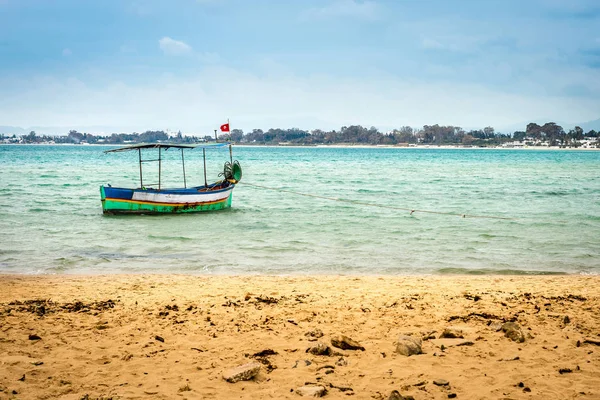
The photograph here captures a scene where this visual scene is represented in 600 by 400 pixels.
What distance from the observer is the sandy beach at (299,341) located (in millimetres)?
4754

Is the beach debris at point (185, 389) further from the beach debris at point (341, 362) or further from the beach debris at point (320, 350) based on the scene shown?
the beach debris at point (341, 362)

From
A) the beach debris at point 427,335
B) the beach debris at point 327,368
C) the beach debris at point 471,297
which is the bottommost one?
the beach debris at point 471,297

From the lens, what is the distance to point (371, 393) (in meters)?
4.64

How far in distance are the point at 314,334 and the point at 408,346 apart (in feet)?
3.94

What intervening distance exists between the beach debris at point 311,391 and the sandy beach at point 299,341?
0.02 meters

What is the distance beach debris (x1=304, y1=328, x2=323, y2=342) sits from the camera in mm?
5988

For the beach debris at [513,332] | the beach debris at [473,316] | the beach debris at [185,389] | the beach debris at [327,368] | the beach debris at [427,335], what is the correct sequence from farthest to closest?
the beach debris at [473,316] → the beach debris at [427,335] → the beach debris at [513,332] → the beach debris at [327,368] → the beach debris at [185,389]

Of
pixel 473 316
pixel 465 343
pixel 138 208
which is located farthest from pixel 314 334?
pixel 138 208

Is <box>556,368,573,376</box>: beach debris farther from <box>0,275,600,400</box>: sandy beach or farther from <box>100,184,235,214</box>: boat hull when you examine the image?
<box>100,184,235,214</box>: boat hull

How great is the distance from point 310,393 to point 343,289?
406cm

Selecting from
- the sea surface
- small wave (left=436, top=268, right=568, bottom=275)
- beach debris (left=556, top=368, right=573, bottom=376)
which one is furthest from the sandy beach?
the sea surface

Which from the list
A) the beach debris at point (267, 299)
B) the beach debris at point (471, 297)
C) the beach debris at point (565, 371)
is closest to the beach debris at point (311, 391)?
the beach debris at point (565, 371)

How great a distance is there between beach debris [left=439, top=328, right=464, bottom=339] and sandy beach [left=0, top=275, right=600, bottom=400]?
50mm

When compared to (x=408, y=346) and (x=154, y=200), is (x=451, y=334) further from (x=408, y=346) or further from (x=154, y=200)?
(x=154, y=200)
